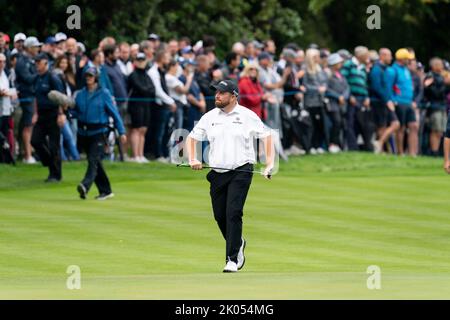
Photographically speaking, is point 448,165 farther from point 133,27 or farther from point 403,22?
point 403,22

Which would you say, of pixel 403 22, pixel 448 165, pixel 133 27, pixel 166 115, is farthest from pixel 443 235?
pixel 403 22

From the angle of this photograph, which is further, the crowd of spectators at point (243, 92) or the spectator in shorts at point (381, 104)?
the spectator in shorts at point (381, 104)

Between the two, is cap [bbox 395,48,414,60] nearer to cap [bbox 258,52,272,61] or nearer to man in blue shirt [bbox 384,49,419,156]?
man in blue shirt [bbox 384,49,419,156]

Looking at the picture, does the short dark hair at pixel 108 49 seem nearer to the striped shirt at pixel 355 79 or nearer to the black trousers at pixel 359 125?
the striped shirt at pixel 355 79

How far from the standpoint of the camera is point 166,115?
31.4 meters

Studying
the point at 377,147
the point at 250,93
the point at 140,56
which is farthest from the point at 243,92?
the point at 377,147

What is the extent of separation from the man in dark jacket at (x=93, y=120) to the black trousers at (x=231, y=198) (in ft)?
25.5

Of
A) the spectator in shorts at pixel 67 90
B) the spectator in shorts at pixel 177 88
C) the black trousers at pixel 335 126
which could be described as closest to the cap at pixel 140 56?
the spectator in shorts at pixel 177 88

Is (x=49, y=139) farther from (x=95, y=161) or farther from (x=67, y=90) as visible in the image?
(x=95, y=161)

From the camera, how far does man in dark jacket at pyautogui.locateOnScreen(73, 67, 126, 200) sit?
82.4ft

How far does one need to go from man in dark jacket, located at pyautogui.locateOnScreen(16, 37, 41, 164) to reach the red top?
4.22 metres

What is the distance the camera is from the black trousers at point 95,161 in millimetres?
25141

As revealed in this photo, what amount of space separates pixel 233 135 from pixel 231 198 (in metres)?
0.66

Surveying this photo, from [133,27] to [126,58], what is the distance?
6.83m
